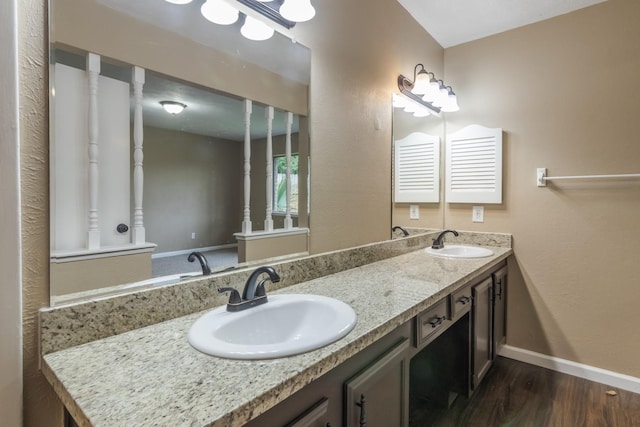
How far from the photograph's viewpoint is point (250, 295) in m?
1.04

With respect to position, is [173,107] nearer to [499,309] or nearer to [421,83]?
[421,83]

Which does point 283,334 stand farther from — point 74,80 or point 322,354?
point 74,80

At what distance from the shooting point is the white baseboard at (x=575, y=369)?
2.00 metres

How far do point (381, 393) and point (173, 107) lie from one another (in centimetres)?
110

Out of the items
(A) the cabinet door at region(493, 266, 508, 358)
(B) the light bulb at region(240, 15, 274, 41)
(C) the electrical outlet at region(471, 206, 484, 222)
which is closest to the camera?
(B) the light bulb at region(240, 15, 274, 41)

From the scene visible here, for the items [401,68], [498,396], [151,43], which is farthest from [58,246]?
[498,396]

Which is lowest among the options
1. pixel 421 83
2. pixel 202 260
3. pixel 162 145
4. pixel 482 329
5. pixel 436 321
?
→ pixel 482 329

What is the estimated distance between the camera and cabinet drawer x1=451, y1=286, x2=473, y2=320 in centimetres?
149

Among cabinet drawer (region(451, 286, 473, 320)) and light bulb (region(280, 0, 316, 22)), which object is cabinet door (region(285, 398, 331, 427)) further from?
light bulb (region(280, 0, 316, 22))

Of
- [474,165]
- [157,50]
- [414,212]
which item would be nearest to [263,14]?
[157,50]

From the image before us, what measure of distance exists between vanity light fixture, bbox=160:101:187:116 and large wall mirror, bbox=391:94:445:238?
1390 mm

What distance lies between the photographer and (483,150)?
8.14ft

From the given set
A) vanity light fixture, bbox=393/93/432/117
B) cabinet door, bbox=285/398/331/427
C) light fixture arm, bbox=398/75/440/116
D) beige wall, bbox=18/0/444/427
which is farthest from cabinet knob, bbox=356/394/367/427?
light fixture arm, bbox=398/75/440/116

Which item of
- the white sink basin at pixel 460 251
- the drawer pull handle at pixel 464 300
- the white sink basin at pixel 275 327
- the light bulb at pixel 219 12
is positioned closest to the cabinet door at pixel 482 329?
the drawer pull handle at pixel 464 300
